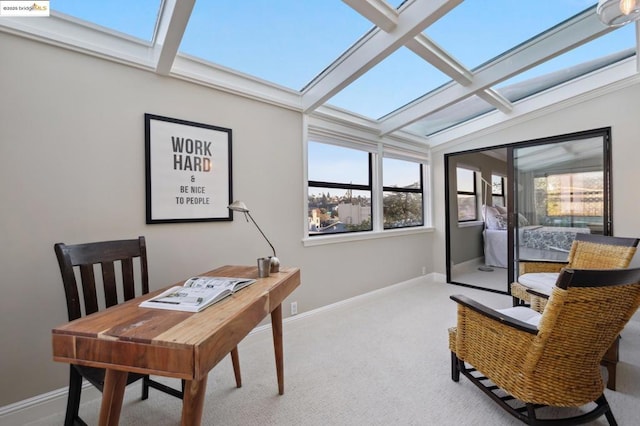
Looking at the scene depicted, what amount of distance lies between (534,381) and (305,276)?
79.6 inches

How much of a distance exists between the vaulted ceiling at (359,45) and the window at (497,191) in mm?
2645

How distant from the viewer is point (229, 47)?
211 cm

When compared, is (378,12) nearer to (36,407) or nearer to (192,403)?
(192,403)

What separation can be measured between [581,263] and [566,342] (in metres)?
1.64

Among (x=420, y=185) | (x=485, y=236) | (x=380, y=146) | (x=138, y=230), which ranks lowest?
(x=485, y=236)

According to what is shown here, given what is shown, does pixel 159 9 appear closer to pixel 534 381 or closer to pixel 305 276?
pixel 305 276

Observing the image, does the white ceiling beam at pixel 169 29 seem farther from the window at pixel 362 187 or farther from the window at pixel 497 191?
the window at pixel 497 191

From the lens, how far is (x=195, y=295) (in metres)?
1.30

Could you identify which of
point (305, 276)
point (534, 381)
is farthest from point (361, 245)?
point (534, 381)

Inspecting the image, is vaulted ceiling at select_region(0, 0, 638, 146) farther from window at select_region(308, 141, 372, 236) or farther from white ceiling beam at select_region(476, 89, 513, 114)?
window at select_region(308, 141, 372, 236)

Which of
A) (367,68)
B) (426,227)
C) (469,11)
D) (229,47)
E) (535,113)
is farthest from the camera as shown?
(426,227)

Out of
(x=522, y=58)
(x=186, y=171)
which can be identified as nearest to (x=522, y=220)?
(x=522, y=58)

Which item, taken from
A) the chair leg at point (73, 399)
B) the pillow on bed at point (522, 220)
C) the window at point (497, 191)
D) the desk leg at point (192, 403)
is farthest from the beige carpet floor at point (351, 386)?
the window at point (497, 191)

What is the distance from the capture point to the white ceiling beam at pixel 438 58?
2.15m
